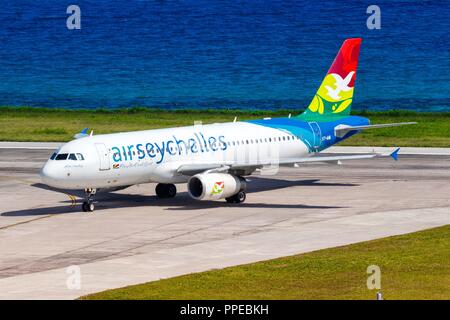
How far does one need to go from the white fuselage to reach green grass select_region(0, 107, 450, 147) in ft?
84.6

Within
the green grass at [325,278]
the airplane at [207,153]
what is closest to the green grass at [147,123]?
the airplane at [207,153]

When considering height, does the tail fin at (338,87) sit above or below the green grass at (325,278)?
above

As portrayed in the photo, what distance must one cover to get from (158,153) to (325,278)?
70.2 feet

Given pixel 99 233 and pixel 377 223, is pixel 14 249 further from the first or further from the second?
pixel 377 223

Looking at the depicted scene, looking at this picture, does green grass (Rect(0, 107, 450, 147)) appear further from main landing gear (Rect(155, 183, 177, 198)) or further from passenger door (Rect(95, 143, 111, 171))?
passenger door (Rect(95, 143, 111, 171))

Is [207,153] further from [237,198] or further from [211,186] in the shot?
[211,186]

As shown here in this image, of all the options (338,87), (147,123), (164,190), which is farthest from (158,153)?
(147,123)

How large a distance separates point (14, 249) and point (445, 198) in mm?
26215

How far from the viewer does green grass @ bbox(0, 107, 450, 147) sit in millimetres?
96688

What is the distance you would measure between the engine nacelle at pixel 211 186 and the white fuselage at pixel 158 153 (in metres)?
2.14

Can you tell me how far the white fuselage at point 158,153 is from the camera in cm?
5897

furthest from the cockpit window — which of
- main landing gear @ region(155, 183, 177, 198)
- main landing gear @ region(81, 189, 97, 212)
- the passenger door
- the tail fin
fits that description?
the tail fin

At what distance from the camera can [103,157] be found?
5950 cm

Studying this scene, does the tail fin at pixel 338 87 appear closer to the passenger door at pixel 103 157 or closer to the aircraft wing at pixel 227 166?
the aircraft wing at pixel 227 166
